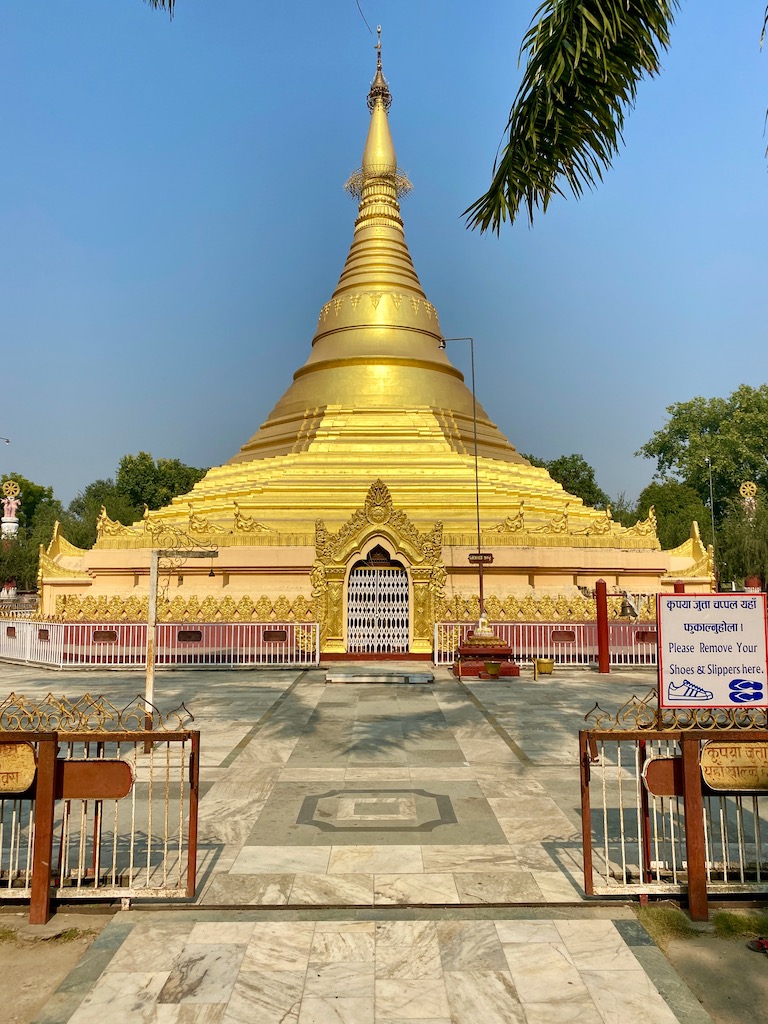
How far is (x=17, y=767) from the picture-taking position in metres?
4.78

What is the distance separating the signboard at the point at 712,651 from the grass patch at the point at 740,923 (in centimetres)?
139

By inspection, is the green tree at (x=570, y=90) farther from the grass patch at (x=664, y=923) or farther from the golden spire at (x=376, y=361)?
the golden spire at (x=376, y=361)

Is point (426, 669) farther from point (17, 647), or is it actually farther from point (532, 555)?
point (17, 647)

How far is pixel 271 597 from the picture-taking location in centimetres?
1883

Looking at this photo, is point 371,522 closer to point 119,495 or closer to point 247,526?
point 247,526

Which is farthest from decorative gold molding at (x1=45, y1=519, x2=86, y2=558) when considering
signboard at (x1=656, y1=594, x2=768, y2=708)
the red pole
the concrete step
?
signboard at (x1=656, y1=594, x2=768, y2=708)

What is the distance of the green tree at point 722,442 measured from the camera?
5503 cm

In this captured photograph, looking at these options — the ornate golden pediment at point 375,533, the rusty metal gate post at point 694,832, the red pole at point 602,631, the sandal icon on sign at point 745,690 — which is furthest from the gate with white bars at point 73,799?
the red pole at point 602,631

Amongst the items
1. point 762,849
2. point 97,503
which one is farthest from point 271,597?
point 97,503

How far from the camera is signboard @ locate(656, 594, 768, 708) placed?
549cm

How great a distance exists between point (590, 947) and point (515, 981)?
631mm

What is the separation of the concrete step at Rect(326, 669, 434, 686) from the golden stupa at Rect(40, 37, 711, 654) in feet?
8.55

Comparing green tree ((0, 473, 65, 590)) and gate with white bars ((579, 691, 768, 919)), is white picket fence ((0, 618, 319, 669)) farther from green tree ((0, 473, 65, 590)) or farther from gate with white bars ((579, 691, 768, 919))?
green tree ((0, 473, 65, 590))

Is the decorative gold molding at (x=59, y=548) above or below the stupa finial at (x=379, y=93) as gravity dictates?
below
